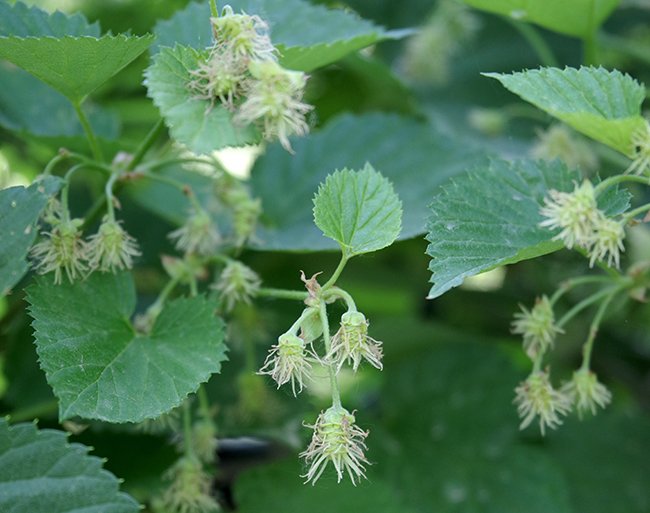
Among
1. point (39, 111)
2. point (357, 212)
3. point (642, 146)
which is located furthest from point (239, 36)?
point (39, 111)

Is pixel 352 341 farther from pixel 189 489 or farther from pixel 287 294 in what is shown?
pixel 189 489

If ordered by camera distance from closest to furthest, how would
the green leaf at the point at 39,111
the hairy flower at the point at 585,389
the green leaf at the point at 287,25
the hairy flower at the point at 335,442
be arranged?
the hairy flower at the point at 335,442, the hairy flower at the point at 585,389, the green leaf at the point at 287,25, the green leaf at the point at 39,111

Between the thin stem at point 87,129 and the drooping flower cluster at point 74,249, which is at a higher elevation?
the thin stem at point 87,129

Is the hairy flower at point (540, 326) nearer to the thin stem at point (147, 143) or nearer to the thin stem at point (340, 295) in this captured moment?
the thin stem at point (340, 295)

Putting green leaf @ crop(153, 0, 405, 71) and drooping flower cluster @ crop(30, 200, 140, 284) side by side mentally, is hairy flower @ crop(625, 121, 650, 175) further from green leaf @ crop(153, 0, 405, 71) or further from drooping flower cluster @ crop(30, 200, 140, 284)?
drooping flower cluster @ crop(30, 200, 140, 284)

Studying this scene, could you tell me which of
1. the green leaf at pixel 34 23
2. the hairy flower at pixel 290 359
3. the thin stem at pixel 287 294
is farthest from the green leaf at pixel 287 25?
the hairy flower at pixel 290 359

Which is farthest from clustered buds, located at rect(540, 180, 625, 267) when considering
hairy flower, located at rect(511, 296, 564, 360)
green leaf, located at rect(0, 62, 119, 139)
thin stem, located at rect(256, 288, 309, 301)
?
green leaf, located at rect(0, 62, 119, 139)
